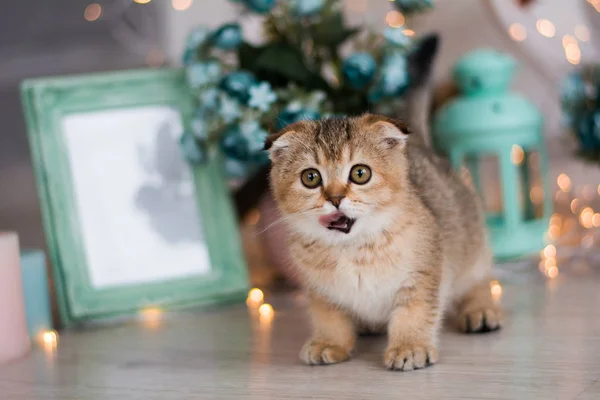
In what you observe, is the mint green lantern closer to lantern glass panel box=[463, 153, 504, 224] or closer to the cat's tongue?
lantern glass panel box=[463, 153, 504, 224]

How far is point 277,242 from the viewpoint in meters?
1.80

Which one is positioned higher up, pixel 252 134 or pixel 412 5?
pixel 412 5

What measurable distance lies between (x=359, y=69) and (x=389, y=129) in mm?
456

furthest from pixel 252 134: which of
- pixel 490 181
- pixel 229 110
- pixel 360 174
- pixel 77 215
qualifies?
pixel 490 181

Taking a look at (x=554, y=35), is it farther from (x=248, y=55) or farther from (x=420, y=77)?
(x=248, y=55)

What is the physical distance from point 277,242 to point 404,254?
617mm

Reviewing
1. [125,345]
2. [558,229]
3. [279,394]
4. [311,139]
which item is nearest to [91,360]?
[125,345]

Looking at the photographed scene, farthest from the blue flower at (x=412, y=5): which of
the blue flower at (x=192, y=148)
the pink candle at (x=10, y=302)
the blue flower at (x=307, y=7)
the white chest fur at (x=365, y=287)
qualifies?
the pink candle at (x=10, y=302)

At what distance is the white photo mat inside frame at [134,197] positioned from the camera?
1.68m

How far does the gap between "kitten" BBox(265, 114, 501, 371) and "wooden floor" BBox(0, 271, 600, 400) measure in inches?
2.3

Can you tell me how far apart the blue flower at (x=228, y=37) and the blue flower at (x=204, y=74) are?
0.04 m

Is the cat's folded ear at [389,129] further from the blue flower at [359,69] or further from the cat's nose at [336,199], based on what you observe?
the blue flower at [359,69]

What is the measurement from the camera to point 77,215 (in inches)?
65.7

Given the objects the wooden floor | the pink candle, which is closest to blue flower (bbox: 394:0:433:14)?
the wooden floor
